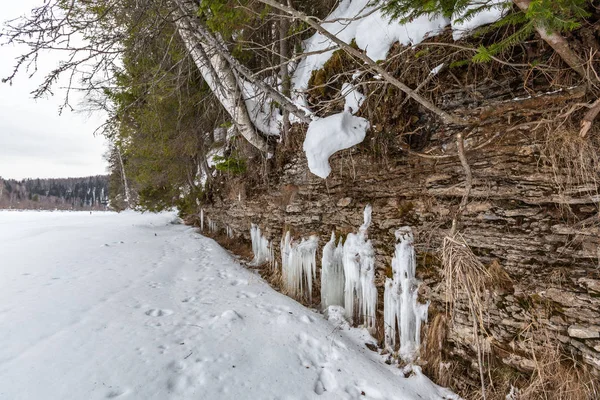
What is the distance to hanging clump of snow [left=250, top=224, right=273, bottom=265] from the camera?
216 inches

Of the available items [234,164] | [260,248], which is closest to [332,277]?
[260,248]

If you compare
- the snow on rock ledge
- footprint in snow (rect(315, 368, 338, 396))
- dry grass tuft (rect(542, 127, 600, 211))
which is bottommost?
footprint in snow (rect(315, 368, 338, 396))

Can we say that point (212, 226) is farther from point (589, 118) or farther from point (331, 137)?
point (589, 118)

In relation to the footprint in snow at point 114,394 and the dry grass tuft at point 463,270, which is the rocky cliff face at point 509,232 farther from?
the footprint in snow at point 114,394

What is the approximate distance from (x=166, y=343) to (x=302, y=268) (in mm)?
2256

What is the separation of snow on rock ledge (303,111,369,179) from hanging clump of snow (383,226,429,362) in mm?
1234

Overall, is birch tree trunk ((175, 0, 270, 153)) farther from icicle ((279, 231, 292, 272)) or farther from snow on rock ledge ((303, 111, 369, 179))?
snow on rock ledge ((303, 111, 369, 179))

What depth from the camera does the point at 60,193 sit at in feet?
202

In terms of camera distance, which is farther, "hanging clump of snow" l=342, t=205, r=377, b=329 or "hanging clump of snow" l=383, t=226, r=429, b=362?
"hanging clump of snow" l=342, t=205, r=377, b=329

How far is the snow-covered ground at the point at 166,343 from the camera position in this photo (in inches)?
71.7

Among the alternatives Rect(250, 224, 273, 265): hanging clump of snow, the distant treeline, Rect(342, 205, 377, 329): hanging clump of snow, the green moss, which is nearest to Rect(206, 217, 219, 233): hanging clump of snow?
Rect(250, 224, 273, 265): hanging clump of snow

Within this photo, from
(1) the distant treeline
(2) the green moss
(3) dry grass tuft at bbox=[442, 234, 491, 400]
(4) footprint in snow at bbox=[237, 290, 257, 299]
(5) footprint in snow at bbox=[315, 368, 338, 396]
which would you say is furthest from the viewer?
(1) the distant treeline

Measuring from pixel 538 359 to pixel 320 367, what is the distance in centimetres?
178

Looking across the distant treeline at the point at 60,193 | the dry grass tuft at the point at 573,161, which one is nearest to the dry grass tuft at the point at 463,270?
the dry grass tuft at the point at 573,161
